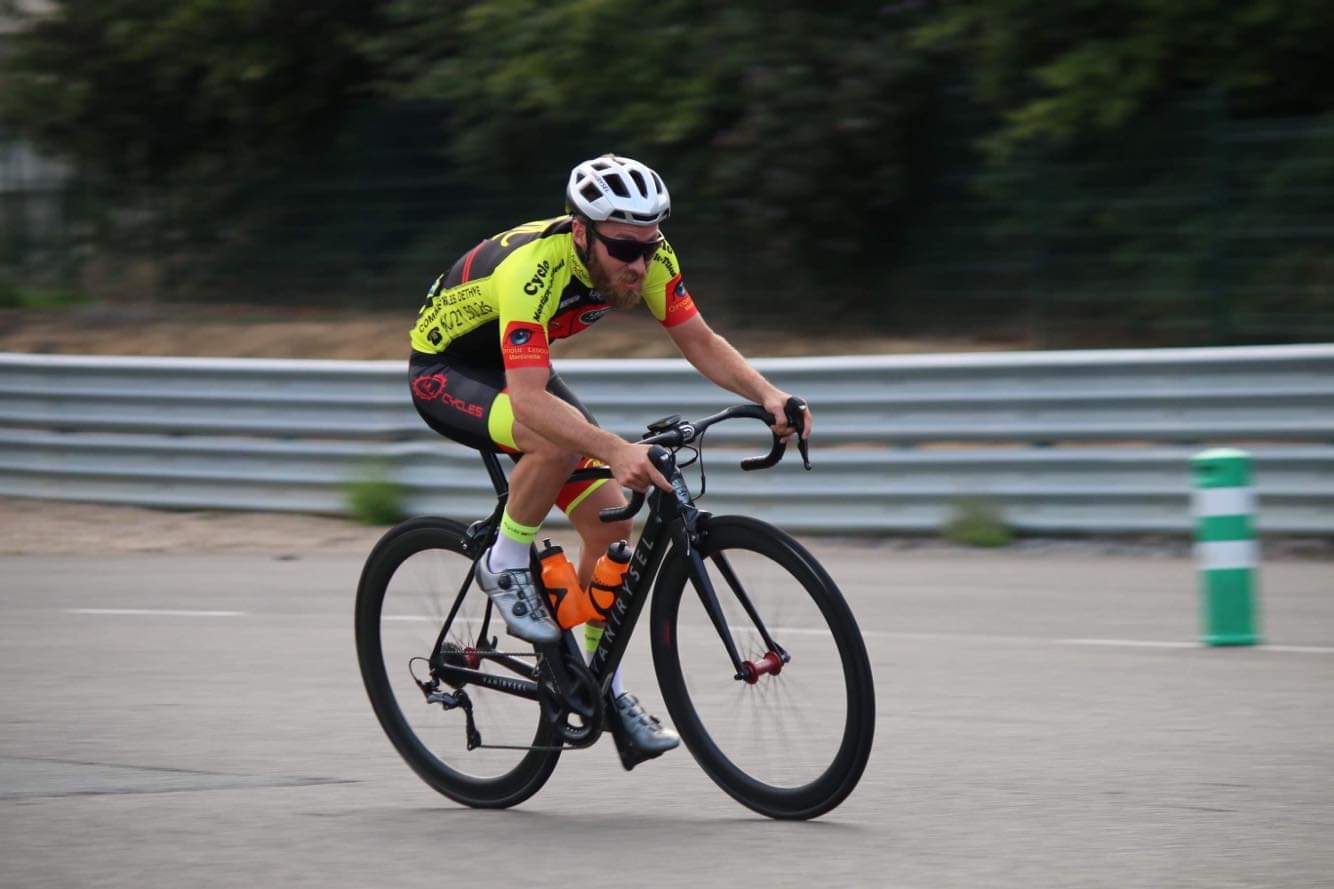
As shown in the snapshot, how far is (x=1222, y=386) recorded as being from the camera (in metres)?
11.3

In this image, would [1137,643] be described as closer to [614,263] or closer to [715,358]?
[715,358]

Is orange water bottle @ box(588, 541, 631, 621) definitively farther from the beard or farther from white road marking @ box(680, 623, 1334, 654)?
white road marking @ box(680, 623, 1334, 654)

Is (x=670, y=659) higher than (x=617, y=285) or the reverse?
the reverse

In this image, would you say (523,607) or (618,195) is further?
(523,607)

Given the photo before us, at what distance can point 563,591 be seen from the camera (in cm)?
588

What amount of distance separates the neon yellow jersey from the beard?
0.03 m

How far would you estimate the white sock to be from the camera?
5.86m

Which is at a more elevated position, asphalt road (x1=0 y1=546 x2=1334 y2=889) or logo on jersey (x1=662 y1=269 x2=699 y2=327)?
logo on jersey (x1=662 y1=269 x2=699 y2=327)

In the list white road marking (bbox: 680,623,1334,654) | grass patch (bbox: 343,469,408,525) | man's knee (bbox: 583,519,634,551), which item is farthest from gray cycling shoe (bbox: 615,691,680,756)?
grass patch (bbox: 343,469,408,525)

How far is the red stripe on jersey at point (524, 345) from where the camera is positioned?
547cm

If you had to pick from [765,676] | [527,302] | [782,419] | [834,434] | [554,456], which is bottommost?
[834,434]

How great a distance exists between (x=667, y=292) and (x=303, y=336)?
13467mm

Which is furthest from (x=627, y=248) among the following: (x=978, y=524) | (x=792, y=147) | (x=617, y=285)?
(x=792, y=147)

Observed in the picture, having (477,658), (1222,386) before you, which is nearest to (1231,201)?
(1222,386)
